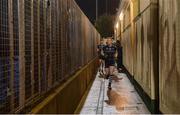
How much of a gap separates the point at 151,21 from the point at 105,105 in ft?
13.8

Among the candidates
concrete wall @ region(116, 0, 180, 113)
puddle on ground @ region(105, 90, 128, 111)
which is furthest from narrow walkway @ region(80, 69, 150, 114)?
concrete wall @ region(116, 0, 180, 113)

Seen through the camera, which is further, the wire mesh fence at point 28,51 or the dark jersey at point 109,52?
the dark jersey at point 109,52

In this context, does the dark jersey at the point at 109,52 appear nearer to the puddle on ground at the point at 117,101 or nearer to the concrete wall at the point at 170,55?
the puddle on ground at the point at 117,101

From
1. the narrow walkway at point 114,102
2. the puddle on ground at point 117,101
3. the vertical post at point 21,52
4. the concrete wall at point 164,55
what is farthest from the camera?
the puddle on ground at point 117,101

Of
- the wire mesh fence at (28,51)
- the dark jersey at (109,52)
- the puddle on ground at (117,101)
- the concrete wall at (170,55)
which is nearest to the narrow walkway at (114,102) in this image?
the puddle on ground at (117,101)

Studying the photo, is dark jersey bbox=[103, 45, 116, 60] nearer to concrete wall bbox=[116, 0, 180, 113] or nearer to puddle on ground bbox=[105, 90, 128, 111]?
puddle on ground bbox=[105, 90, 128, 111]

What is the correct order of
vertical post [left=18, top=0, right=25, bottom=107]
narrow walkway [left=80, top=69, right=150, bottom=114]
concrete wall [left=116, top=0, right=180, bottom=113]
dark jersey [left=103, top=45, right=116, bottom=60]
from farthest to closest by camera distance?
1. dark jersey [left=103, top=45, right=116, bottom=60]
2. narrow walkway [left=80, top=69, right=150, bottom=114]
3. concrete wall [left=116, top=0, right=180, bottom=113]
4. vertical post [left=18, top=0, right=25, bottom=107]

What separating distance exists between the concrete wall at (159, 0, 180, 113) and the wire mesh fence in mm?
2268

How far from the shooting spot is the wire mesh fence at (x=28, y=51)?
553 cm

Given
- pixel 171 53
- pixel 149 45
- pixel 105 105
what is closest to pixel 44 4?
pixel 171 53

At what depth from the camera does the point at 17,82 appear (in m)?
6.19

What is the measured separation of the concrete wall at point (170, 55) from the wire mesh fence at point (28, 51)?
2.27 metres

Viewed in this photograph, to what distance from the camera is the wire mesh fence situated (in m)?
5.53

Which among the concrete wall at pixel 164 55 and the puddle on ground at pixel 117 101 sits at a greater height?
the concrete wall at pixel 164 55
